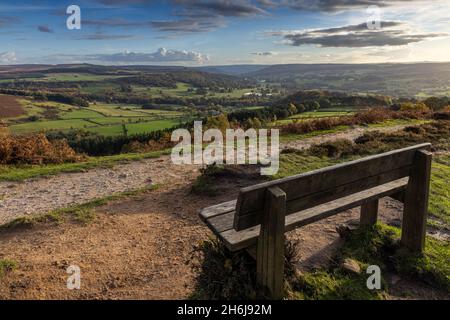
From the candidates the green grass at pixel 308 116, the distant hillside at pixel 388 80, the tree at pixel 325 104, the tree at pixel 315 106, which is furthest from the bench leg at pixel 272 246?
the distant hillside at pixel 388 80

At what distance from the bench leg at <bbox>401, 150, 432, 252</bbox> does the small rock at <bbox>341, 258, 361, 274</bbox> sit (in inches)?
34.4

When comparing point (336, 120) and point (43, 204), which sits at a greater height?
point (336, 120)

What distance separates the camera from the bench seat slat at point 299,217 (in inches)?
123

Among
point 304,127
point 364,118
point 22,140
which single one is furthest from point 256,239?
point 364,118

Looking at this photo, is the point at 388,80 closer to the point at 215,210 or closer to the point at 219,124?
the point at 219,124

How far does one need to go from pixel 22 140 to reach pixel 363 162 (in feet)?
34.4

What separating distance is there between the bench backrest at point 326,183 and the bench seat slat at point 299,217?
15 cm

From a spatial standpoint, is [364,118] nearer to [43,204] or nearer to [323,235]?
[323,235]

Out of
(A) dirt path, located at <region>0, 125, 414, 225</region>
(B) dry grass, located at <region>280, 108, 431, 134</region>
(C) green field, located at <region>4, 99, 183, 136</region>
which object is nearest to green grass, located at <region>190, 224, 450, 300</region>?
(A) dirt path, located at <region>0, 125, 414, 225</region>

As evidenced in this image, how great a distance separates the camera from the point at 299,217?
3.54 meters

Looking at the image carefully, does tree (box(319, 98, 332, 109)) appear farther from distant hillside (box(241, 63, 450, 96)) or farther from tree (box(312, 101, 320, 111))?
distant hillside (box(241, 63, 450, 96))

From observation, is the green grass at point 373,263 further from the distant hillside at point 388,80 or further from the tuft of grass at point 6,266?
the distant hillside at point 388,80

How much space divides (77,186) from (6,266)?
3698 millimetres
